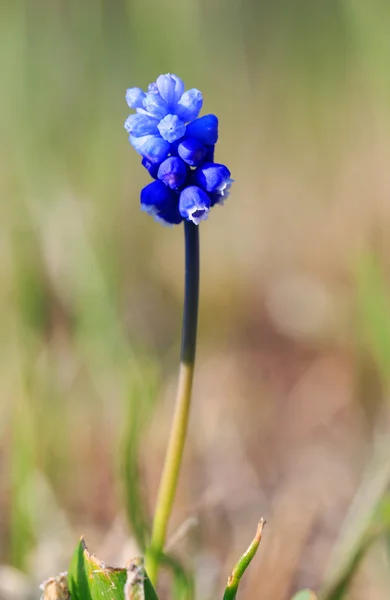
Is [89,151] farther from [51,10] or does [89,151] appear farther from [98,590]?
[98,590]

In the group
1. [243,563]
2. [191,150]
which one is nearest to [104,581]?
[243,563]

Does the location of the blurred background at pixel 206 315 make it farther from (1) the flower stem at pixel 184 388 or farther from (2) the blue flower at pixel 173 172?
(2) the blue flower at pixel 173 172

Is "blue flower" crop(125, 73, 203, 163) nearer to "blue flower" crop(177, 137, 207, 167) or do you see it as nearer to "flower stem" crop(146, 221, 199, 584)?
"blue flower" crop(177, 137, 207, 167)

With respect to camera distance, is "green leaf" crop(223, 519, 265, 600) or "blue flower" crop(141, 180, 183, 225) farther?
"blue flower" crop(141, 180, 183, 225)

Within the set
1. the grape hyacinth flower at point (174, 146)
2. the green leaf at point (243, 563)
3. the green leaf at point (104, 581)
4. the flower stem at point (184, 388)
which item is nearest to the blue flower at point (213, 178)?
the grape hyacinth flower at point (174, 146)

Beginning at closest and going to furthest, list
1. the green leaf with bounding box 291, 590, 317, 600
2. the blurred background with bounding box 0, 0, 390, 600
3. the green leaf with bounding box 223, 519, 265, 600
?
the green leaf with bounding box 223, 519, 265, 600
the green leaf with bounding box 291, 590, 317, 600
the blurred background with bounding box 0, 0, 390, 600

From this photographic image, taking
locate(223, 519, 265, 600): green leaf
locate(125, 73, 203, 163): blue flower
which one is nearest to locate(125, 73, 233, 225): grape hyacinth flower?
locate(125, 73, 203, 163): blue flower
